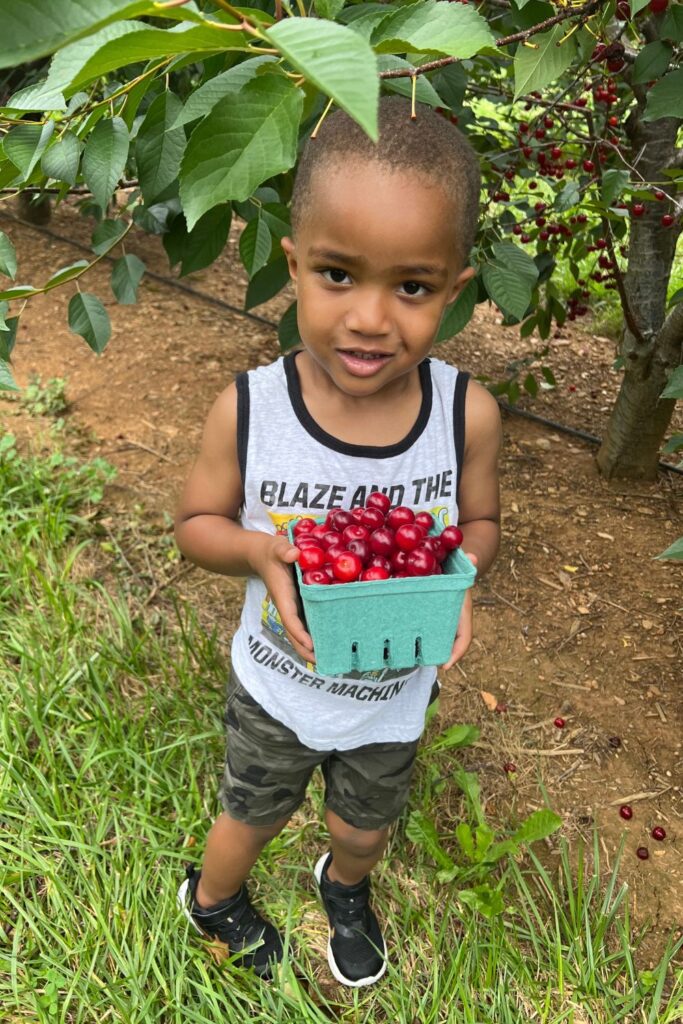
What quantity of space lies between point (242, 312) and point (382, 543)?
9.73ft

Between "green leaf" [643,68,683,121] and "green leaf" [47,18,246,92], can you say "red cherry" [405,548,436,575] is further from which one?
"green leaf" [643,68,683,121]

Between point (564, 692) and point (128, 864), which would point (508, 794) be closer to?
point (564, 692)

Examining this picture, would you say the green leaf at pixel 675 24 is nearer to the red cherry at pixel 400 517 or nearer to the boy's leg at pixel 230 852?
the red cherry at pixel 400 517

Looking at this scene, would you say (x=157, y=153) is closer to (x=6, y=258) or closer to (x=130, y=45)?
(x=6, y=258)

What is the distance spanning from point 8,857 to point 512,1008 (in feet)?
3.46

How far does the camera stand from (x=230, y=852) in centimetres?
149

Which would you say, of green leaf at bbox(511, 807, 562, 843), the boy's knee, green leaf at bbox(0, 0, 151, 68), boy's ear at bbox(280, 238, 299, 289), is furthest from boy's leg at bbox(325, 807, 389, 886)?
green leaf at bbox(0, 0, 151, 68)

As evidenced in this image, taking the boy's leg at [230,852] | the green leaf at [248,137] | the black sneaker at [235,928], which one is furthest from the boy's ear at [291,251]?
the black sneaker at [235,928]

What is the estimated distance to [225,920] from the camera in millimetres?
1600

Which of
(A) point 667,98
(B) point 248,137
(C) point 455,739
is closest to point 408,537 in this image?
(B) point 248,137

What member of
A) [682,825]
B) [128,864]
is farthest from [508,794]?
[128,864]

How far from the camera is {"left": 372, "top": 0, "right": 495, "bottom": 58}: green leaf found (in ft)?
2.23

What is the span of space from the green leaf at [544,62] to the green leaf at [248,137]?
628mm

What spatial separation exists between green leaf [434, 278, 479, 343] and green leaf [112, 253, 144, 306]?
2.12 ft
